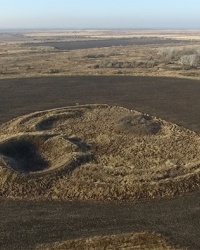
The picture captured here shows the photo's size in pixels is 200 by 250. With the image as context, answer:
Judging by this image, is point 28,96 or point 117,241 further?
point 28,96

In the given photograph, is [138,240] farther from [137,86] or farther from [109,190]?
[137,86]

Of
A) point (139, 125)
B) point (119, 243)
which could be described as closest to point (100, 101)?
point (139, 125)

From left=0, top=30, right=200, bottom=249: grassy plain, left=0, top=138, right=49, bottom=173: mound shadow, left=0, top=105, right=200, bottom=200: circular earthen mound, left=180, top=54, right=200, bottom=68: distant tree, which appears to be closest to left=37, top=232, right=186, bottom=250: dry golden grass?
left=0, top=30, right=200, bottom=249: grassy plain

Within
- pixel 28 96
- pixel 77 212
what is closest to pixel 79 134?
pixel 77 212

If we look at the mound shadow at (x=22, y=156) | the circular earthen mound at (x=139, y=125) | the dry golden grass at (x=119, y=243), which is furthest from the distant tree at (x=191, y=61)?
the dry golden grass at (x=119, y=243)

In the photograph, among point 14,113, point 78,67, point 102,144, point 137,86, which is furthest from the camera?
point 78,67

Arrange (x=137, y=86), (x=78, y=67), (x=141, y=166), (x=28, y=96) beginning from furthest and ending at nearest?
1. (x=78, y=67)
2. (x=137, y=86)
3. (x=28, y=96)
4. (x=141, y=166)

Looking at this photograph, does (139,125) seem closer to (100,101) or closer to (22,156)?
(22,156)
